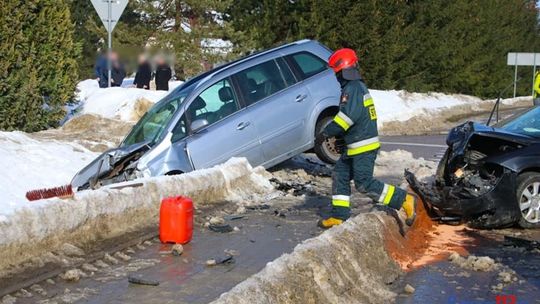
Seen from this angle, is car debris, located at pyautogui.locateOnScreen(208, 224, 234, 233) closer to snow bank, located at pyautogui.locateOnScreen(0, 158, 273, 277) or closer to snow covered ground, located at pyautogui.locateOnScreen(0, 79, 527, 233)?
snow bank, located at pyautogui.locateOnScreen(0, 158, 273, 277)

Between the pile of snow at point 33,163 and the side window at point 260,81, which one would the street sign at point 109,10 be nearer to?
the pile of snow at point 33,163

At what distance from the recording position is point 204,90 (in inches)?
409

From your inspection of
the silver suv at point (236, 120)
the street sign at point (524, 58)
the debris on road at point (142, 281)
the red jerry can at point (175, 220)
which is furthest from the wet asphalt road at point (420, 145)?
the street sign at point (524, 58)

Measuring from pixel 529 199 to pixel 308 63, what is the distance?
446cm

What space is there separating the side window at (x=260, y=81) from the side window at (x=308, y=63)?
41 cm

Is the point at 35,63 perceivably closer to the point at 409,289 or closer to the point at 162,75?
the point at 162,75

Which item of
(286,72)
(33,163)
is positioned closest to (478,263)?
(286,72)

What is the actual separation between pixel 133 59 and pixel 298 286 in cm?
1480

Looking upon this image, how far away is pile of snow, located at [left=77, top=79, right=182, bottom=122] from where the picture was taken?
19066 mm

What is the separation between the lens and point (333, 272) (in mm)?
5875

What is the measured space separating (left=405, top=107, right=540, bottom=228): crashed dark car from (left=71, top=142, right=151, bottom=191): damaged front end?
3.59 m

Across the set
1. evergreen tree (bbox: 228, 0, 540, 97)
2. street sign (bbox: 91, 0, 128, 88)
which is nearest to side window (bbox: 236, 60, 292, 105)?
street sign (bbox: 91, 0, 128, 88)

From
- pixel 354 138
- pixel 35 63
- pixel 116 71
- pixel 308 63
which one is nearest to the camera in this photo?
pixel 354 138

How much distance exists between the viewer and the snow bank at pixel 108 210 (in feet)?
20.8
